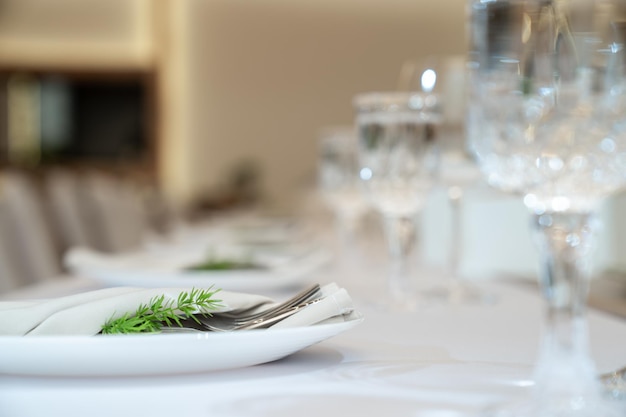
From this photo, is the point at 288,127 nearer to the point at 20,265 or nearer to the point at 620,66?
the point at 20,265

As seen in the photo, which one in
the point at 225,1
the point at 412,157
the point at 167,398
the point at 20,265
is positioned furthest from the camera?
the point at 225,1

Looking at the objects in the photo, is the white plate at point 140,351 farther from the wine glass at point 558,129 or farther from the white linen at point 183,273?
the white linen at point 183,273

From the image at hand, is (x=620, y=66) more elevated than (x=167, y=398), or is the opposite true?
(x=620, y=66)

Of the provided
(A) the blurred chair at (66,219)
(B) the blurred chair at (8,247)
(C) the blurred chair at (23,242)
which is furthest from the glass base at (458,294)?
(A) the blurred chair at (66,219)

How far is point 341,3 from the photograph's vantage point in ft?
35.4

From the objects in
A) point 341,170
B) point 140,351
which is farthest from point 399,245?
point 341,170

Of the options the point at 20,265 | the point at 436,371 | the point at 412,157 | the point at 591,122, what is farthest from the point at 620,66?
the point at 20,265

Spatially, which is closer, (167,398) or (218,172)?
(167,398)

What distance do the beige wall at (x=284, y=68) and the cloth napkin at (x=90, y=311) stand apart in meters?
10.0

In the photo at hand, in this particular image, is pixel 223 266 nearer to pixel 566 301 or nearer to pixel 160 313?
pixel 160 313

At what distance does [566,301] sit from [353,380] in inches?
5.7

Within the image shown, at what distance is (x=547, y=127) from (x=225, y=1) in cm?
1042

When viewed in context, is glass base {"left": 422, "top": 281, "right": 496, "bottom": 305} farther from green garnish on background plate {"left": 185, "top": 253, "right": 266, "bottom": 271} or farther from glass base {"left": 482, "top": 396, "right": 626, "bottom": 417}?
glass base {"left": 482, "top": 396, "right": 626, "bottom": 417}

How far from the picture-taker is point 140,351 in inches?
21.6
